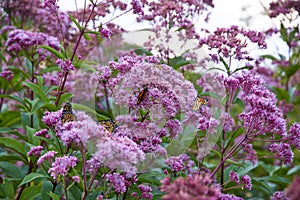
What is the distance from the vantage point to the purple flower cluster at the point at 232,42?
2185 millimetres

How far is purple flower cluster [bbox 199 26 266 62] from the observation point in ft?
7.17

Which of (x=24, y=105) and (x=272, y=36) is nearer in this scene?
(x=24, y=105)

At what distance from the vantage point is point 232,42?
2189mm

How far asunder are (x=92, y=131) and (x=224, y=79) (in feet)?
2.45

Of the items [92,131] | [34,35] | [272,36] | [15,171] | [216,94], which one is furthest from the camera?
[272,36]

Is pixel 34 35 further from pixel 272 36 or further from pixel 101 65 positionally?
pixel 272 36

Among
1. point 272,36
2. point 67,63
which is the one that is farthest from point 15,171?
point 272,36

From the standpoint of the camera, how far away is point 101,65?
2.04 metres

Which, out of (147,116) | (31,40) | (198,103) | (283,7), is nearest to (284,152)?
(198,103)

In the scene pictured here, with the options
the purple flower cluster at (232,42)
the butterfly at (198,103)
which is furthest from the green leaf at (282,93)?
the butterfly at (198,103)

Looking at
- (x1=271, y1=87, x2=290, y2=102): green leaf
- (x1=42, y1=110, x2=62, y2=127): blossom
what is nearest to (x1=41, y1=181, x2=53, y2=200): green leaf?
(x1=42, y1=110, x2=62, y2=127): blossom

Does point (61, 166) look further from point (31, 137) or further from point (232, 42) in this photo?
point (232, 42)

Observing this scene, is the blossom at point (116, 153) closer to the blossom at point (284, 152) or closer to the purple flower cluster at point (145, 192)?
the purple flower cluster at point (145, 192)

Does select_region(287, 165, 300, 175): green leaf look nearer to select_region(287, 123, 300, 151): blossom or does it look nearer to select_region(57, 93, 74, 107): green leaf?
select_region(287, 123, 300, 151): blossom
